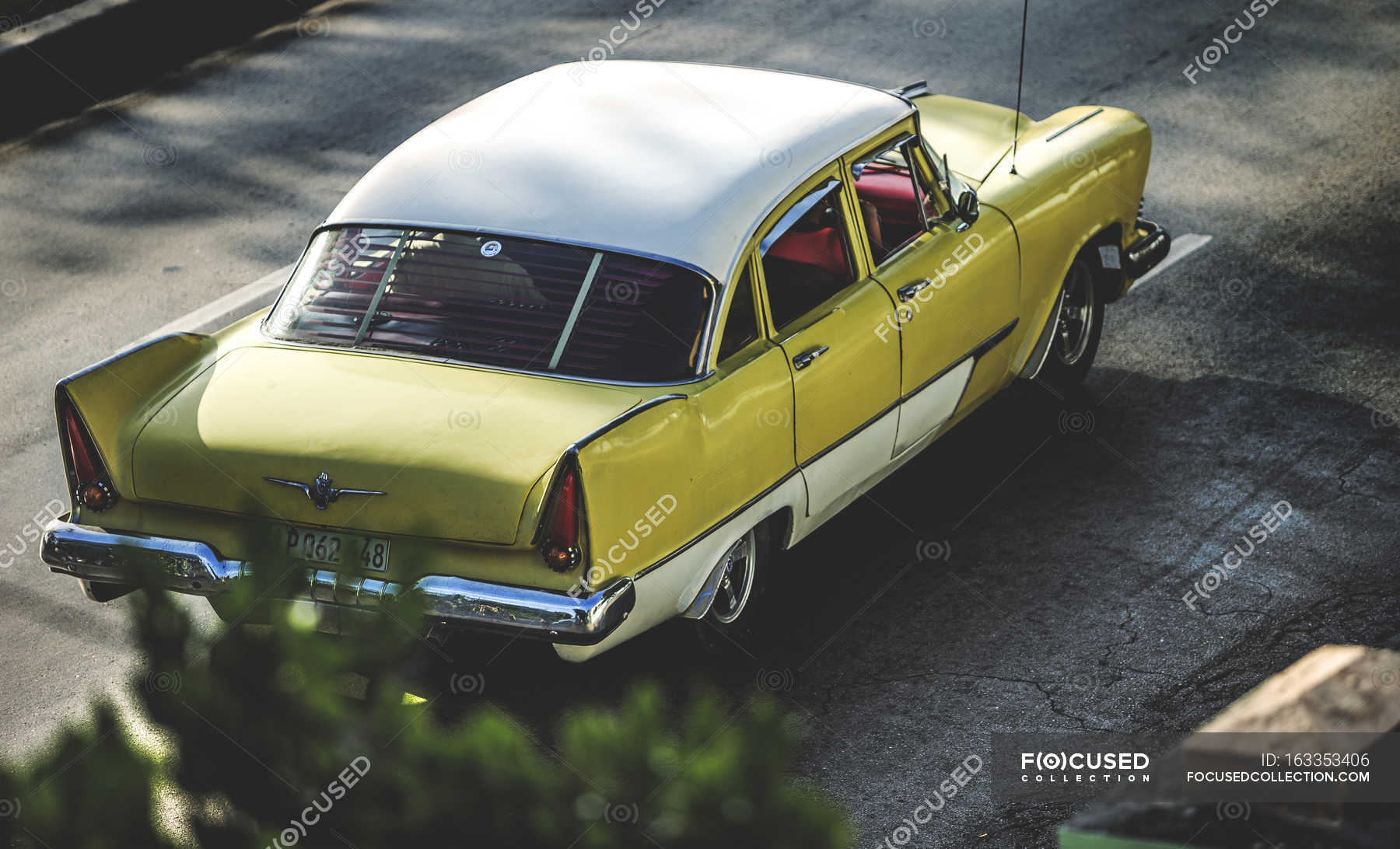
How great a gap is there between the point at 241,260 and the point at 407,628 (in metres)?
6.69

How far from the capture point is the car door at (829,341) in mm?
4992

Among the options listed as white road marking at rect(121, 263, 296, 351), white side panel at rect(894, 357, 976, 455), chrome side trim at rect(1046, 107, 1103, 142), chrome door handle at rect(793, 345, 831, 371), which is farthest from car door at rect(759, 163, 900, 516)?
white road marking at rect(121, 263, 296, 351)

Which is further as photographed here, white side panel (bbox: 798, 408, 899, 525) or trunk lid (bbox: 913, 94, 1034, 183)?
trunk lid (bbox: 913, 94, 1034, 183)

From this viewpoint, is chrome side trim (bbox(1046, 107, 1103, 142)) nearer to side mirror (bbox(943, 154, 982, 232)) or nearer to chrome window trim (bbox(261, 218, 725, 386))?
side mirror (bbox(943, 154, 982, 232))

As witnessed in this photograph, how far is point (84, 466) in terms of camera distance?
4586 mm

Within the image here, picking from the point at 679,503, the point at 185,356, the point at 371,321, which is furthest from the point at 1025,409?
the point at 185,356

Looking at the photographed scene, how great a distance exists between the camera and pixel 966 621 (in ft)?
17.3

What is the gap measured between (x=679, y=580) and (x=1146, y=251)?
11.0 feet

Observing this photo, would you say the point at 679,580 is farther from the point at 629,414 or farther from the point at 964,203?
the point at 964,203

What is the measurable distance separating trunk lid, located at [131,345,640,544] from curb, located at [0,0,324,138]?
22.4 feet

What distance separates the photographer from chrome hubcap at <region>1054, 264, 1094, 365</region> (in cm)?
660

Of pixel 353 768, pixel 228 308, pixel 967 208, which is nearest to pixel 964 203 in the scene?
pixel 967 208

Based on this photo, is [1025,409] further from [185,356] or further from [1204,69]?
[1204,69]

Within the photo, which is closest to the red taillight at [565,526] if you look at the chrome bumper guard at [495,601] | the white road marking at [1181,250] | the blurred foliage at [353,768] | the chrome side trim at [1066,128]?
the chrome bumper guard at [495,601]
